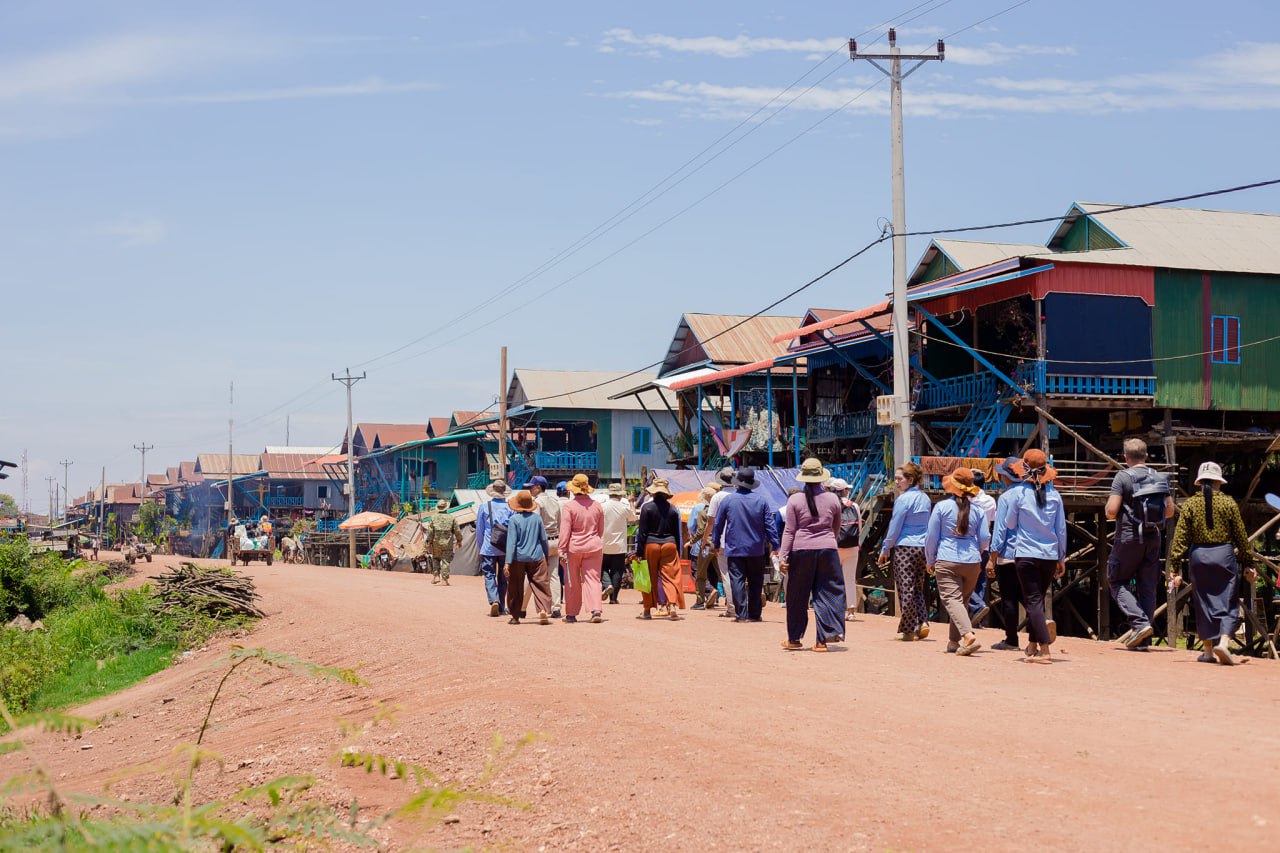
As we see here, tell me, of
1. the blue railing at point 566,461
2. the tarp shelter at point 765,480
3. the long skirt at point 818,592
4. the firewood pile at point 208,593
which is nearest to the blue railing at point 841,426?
the tarp shelter at point 765,480

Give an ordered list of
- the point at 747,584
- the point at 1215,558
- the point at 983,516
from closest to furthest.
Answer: the point at 1215,558 → the point at 983,516 → the point at 747,584

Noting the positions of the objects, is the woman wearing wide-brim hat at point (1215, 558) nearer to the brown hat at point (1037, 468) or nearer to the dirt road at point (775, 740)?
the dirt road at point (775, 740)

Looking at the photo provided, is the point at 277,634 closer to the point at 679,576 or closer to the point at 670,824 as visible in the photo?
the point at 679,576

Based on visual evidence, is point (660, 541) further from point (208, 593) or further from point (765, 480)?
point (765, 480)

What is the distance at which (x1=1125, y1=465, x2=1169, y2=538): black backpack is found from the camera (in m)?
12.3

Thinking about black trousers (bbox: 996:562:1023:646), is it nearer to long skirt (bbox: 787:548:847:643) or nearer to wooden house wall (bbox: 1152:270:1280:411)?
long skirt (bbox: 787:548:847:643)

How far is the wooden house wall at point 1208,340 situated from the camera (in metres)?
27.0

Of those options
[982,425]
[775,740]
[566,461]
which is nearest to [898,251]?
[982,425]

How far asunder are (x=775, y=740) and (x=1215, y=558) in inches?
220

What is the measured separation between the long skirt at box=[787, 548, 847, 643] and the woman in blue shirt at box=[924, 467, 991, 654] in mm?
964

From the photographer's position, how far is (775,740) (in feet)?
25.4

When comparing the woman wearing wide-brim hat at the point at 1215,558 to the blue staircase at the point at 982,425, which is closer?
the woman wearing wide-brim hat at the point at 1215,558

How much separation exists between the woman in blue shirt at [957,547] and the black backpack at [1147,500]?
4.56 ft

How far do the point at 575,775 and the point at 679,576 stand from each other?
9.79 m
